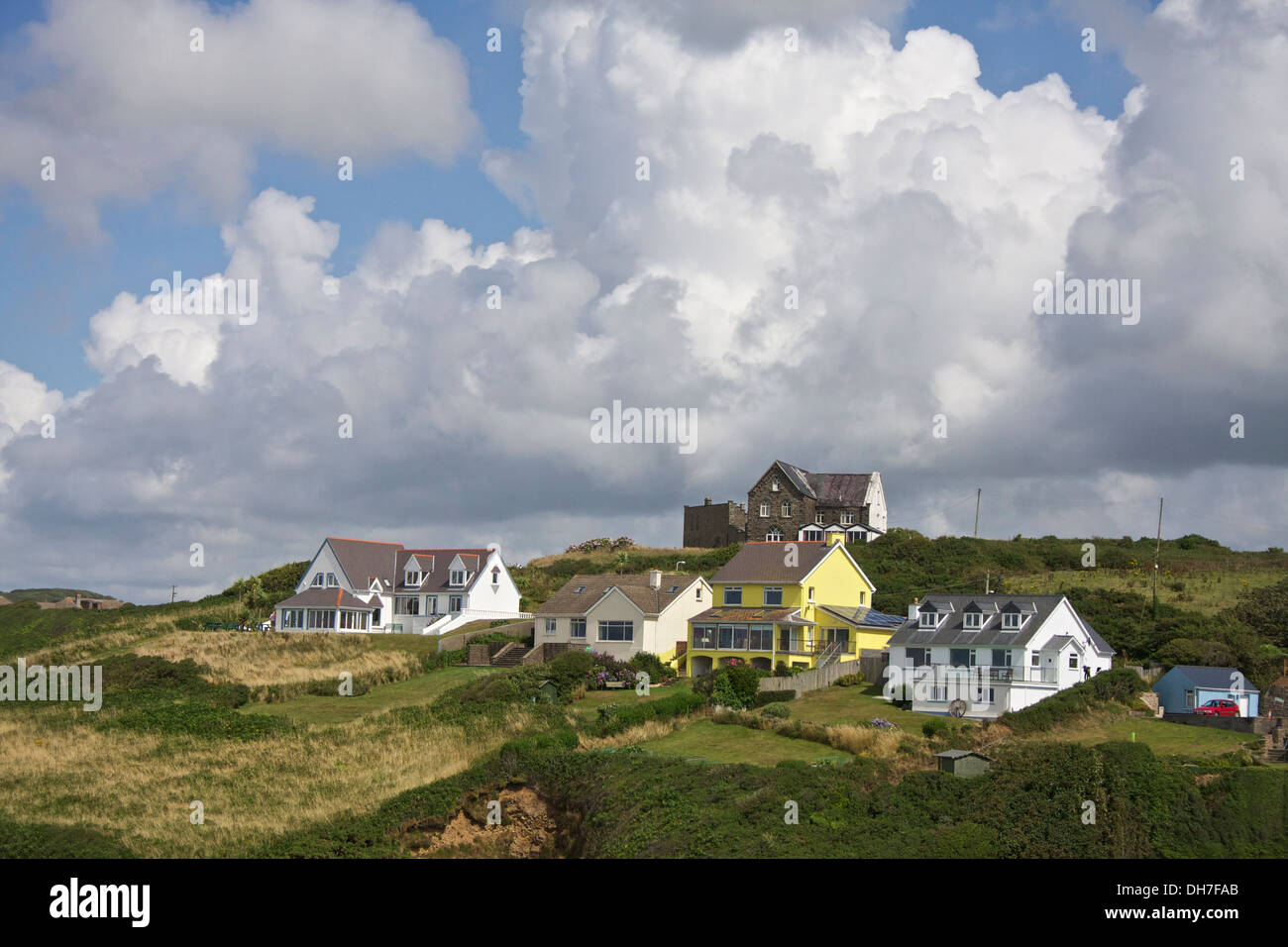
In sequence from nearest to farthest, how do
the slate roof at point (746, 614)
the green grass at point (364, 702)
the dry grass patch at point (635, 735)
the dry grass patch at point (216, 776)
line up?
the dry grass patch at point (216, 776) → the dry grass patch at point (635, 735) → the green grass at point (364, 702) → the slate roof at point (746, 614)

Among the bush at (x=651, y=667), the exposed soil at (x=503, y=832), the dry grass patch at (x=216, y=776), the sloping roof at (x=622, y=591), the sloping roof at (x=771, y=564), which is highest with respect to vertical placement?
the sloping roof at (x=771, y=564)

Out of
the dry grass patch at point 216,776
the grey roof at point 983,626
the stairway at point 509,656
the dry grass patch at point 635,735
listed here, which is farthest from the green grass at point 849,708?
the stairway at point 509,656

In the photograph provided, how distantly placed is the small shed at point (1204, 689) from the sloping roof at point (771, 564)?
1792 centimetres

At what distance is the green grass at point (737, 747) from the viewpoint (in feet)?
126

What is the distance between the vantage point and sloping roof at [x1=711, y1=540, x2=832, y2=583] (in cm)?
5972

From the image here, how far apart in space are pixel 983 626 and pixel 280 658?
36.0 meters

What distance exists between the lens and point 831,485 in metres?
96.4

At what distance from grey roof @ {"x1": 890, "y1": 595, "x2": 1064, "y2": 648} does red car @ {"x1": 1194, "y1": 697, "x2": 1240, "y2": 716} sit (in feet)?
22.2

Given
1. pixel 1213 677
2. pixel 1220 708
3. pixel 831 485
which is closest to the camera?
pixel 1220 708

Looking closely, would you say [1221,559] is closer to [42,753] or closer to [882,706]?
[882,706]

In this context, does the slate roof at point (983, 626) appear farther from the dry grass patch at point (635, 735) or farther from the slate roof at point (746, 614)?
the dry grass patch at point (635, 735)

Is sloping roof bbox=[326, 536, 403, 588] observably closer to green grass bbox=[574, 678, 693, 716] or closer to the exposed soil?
green grass bbox=[574, 678, 693, 716]

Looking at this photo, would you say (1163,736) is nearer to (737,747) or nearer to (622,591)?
(737,747)

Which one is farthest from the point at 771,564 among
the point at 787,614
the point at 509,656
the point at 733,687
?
the point at 509,656
